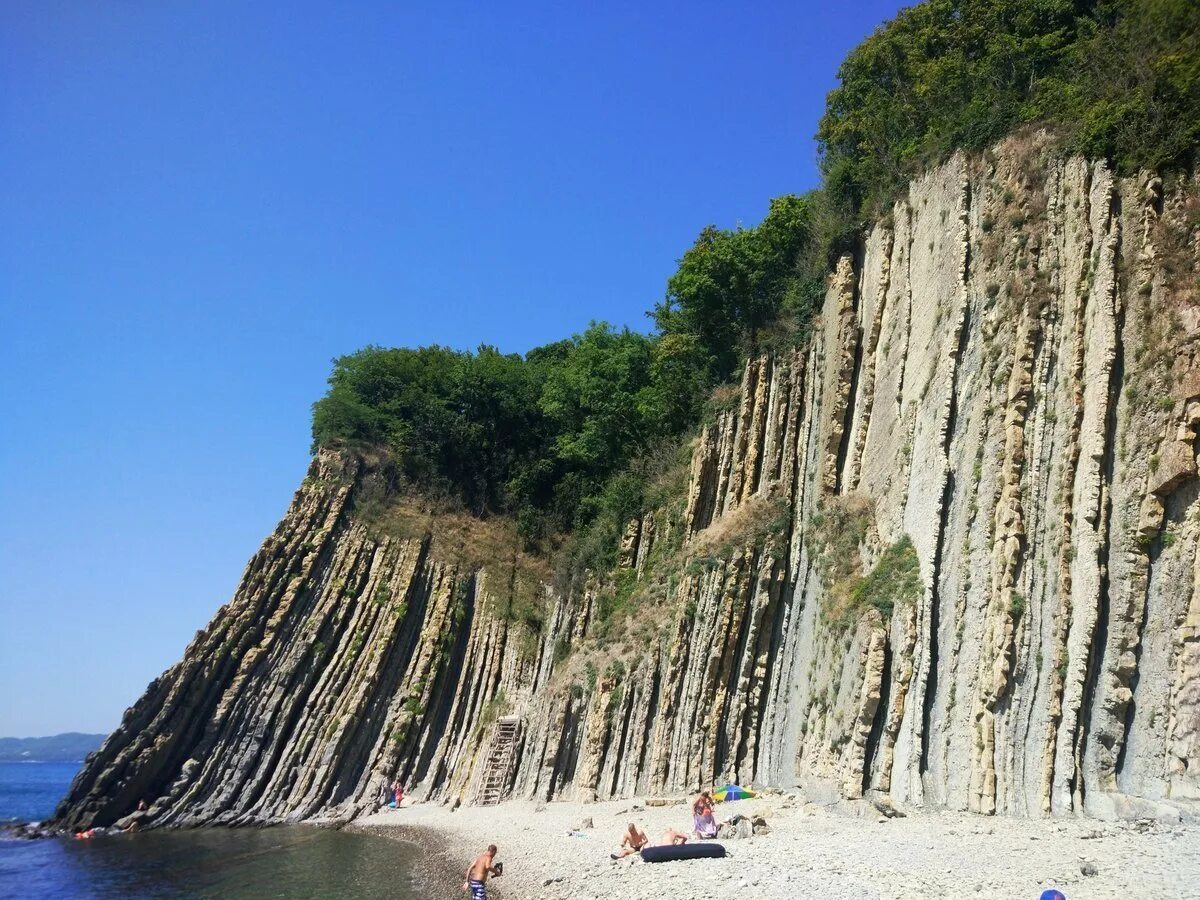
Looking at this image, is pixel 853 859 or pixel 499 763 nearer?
pixel 853 859

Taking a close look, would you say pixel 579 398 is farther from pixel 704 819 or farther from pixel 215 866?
pixel 704 819

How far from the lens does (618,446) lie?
3781 centimetres

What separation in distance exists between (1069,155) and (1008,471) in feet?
25.1

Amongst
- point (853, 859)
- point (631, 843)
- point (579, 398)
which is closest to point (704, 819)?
point (631, 843)

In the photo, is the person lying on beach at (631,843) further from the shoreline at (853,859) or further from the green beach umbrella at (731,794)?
the green beach umbrella at (731,794)

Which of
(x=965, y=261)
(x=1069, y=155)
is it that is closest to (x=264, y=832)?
(x=965, y=261)

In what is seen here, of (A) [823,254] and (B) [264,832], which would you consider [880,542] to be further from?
(B) [264,832]

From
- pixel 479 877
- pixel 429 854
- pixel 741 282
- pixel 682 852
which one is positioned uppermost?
pixel 741 282

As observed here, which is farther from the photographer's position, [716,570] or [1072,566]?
[716,570]

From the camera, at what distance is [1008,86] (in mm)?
23328

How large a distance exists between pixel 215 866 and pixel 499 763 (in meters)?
9.64

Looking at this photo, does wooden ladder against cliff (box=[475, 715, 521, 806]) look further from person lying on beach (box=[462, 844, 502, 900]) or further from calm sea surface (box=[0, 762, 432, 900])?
person lying on beach (box=[462, 844, 502, 900])

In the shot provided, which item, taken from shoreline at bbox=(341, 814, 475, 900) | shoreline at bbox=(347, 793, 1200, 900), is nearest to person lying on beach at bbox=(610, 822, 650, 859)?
shoreline at bbox=(347, 793, 1200, 900)

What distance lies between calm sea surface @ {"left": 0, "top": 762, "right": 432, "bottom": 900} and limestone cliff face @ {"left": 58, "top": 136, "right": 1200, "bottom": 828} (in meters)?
2.45
